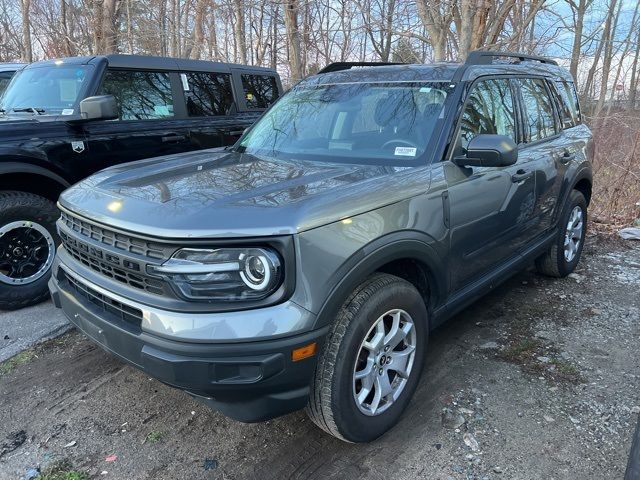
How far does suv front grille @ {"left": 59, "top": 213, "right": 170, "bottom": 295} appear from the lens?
216cm

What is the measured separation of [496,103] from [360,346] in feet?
7.08

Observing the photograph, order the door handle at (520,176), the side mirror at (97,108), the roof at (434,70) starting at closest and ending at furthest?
1. the roof at (434,70)
2. the door handle at (520,176)
3. the side mirror at (97,108)

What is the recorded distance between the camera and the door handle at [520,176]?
11.6 ft

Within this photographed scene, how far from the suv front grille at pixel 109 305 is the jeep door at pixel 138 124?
7.00 feet

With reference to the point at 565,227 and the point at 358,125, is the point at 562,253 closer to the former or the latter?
the point at 565,227

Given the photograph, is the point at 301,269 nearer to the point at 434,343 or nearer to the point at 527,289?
the point at 434,343

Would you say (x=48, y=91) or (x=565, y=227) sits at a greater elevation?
(x=48, y=91)

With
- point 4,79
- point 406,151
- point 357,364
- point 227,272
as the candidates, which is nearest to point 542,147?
point 406,151

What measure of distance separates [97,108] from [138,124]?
720 millimetres

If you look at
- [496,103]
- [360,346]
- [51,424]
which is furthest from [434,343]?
[51,424]

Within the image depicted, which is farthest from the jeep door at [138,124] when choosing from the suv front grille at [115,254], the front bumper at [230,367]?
the front bumper at [230,367]

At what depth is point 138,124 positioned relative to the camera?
489 cm

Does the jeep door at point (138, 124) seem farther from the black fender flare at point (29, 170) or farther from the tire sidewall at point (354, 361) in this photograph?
the tire sidewall at point (354, 361)

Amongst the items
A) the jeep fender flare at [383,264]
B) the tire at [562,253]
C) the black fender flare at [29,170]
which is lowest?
the tire at [562,253]
